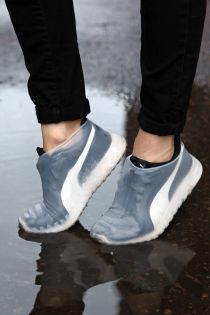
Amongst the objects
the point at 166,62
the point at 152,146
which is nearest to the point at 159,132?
the point at 152,146

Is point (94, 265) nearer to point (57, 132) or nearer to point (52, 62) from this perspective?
point (57, 132)

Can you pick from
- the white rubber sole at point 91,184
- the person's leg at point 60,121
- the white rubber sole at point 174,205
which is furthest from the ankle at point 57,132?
the white rubber sole at point 174,205

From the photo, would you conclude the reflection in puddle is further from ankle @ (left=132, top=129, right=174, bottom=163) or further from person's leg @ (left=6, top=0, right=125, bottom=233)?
ankle @ (left=132, top=129, right=174, bottom=163)

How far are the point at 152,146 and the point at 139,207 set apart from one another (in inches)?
5.8

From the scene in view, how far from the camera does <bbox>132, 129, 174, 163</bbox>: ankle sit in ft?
5.07

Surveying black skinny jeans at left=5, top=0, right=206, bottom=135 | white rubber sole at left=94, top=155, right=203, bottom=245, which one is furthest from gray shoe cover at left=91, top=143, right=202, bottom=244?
black skinny jeans at left=5, top=0, right=206, bottom=135

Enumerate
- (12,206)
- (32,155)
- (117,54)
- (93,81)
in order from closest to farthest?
1. (12,206)
2. (32,155)
3. (93,81)
4. (117,54)

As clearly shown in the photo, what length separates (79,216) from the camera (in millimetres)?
1617

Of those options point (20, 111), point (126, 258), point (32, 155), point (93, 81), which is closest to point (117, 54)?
point (93, 81)

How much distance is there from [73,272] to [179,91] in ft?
1.50

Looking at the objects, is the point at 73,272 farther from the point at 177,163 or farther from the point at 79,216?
the point at 177,163

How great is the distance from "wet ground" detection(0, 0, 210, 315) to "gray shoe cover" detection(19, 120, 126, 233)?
0.04 metres

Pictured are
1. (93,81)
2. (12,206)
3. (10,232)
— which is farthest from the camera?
(93,81)

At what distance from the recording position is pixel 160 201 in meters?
1.60
